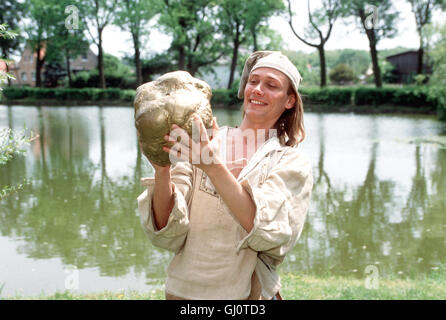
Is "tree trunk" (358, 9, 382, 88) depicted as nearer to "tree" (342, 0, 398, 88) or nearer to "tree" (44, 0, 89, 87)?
"tree" (342, 0, 398, 88)

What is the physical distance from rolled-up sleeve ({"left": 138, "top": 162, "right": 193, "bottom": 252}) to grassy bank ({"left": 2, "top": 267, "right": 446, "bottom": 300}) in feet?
8.90

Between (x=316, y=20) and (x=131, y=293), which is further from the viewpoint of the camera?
(x=316, y=20)

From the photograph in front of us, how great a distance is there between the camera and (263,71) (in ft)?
6.22

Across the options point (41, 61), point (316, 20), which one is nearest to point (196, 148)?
point (316, 20)

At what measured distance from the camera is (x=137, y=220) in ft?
24.7

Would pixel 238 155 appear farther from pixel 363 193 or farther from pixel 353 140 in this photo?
pixel 353 140

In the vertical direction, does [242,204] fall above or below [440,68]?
below

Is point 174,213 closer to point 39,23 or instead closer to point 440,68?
point 440,68

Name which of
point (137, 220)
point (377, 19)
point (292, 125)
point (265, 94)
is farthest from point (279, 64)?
point (377, 19)

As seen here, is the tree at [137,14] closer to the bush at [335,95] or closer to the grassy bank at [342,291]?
the bush at [335,95]

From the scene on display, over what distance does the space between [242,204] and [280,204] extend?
0.50 ft

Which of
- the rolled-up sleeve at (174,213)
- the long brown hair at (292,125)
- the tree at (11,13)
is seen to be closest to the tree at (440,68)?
the long brown hair at (292,125)

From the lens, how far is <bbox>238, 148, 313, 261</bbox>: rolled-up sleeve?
1619 mm
